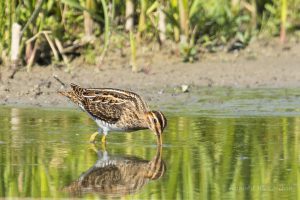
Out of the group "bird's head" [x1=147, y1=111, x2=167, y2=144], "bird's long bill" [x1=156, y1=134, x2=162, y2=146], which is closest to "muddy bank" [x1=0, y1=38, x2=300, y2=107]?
"bird's head" [x1=147, y1=111, x2=167, y2=144]

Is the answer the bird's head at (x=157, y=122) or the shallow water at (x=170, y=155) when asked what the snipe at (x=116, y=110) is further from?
the shallow water at (x=170, y=155)

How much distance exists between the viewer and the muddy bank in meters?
12.6

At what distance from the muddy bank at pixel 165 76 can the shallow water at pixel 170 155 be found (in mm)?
615

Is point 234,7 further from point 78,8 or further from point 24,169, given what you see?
point 24,169

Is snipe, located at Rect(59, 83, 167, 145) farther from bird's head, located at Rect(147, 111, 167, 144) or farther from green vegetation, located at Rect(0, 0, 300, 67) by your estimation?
green vegetation, located at Rect(0, 0, 300, 67)

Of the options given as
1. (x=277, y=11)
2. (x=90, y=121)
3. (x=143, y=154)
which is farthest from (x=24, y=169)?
(x=277, y=11)

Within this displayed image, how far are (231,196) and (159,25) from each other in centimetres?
724

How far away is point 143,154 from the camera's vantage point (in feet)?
29.9

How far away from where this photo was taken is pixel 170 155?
8.95 meters

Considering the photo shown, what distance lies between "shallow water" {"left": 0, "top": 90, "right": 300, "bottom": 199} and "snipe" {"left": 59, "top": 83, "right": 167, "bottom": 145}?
16 cm

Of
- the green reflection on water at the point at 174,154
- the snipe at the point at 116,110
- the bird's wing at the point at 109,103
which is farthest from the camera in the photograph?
the bird's wing at the point at 109,103

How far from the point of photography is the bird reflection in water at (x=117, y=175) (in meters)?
7.56

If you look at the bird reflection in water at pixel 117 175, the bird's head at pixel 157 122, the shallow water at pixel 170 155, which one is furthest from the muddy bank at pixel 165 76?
the bird reflection in water at pixel 117 175

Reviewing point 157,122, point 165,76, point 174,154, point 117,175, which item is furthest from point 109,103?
point 165,76
